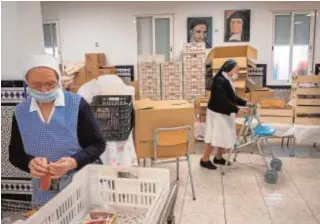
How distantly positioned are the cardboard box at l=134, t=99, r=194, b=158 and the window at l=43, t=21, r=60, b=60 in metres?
4.81

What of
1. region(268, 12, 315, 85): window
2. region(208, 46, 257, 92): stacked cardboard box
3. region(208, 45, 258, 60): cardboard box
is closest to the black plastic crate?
region(208, 46, 257, 92): stacked cardboard box

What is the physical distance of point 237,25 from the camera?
21.5ft

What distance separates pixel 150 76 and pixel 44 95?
168 inches

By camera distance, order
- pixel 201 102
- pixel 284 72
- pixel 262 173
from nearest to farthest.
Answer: pixel 262 173
pixel 201 102
pixel 284 72

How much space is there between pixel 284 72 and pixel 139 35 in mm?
3259

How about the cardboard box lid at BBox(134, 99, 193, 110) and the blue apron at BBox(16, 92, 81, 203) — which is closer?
the blue apron at BBox(16, 92, 81, 203)

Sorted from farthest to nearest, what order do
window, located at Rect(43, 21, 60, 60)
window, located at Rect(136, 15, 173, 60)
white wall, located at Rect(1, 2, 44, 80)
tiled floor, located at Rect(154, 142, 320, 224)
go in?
window, located at Rect(43, 21, 60, 60) → window, located at Rect(136, 15, 173, 60) → tiled floor, located at Rect(154, 142, 320, 224) → white wall, located at Rect(1, 2, 44, 80)

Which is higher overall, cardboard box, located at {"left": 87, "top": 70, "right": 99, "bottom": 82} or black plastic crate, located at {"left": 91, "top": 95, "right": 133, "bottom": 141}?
cardboard box, located at {"left": 87, "top": 70, "right": 99, "bottom": 82}

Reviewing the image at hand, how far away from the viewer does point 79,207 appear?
1.42 m

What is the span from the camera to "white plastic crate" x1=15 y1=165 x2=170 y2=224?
1368 millimetres

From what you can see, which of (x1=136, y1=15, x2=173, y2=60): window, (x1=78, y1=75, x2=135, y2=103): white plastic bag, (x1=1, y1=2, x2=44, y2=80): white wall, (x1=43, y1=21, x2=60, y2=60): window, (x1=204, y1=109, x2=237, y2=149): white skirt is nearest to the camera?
(x1=1, y1=2, x2=44, y2=80): white wall

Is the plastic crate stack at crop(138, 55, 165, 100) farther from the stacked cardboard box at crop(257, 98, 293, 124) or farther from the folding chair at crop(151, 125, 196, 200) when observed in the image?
the folding chair at crop(151, 125, 196, 200)

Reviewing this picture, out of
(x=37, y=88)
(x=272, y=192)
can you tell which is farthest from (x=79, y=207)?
(x=272, y=192)

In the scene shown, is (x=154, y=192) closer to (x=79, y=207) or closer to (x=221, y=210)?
(x=79, y=207)
